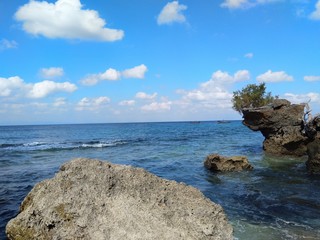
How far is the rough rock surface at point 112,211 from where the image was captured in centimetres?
631

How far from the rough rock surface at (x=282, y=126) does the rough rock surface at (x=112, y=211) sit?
25057mm

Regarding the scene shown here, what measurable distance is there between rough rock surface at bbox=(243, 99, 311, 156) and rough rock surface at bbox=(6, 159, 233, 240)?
25.1 meters

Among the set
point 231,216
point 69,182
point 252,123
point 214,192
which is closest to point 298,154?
point 252,123

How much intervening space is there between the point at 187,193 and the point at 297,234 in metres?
5.27

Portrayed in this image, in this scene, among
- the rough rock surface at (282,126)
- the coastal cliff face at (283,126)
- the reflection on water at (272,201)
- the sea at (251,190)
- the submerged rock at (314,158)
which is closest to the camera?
the reflection on water at (272,201)

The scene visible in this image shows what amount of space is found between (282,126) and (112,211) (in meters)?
27.9

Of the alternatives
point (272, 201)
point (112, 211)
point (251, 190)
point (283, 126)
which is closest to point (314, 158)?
point (251, 190)

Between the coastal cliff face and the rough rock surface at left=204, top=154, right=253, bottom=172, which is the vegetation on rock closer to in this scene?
the coastal cliff face

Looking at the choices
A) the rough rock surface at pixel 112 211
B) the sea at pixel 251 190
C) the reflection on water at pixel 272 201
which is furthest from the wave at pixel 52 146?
the rough rock surface at pixel 112 211

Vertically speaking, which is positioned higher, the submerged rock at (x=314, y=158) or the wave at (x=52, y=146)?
the submerged rock at (x=314, y=158)

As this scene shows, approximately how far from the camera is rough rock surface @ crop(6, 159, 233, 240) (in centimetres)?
631

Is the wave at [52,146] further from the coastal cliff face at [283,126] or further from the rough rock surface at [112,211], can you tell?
the rough rock surface at [112,211]

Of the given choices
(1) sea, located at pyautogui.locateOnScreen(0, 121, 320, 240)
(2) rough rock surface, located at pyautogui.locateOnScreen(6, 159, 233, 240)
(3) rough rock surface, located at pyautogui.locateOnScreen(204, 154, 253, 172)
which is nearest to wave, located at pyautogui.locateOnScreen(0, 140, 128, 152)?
(1) sea, located at pyautogui.locateOnScreen(0, 121, 320, 240)

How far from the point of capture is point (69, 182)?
7.20 metres
